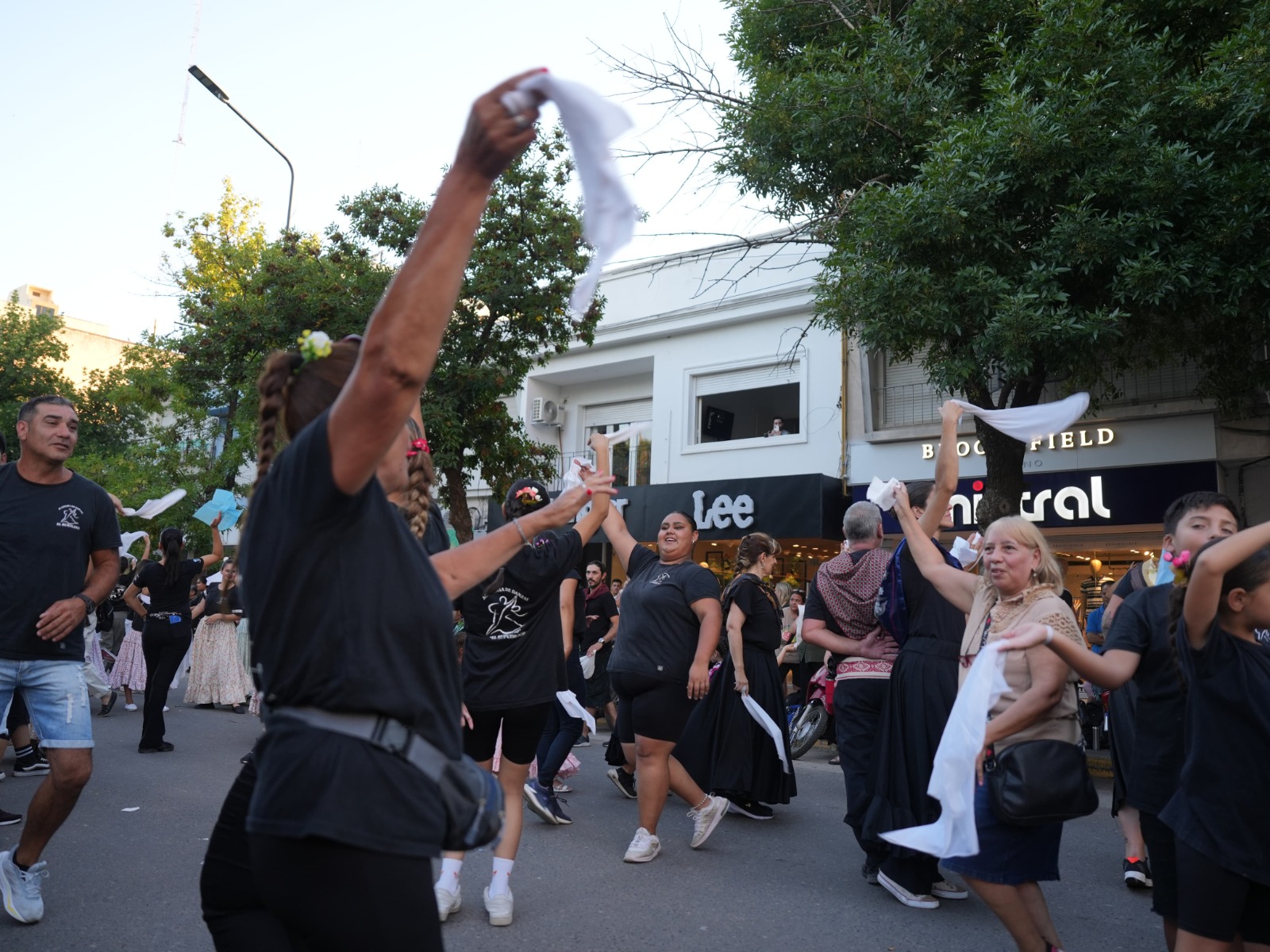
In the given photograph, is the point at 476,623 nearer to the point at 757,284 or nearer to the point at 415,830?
the point at 415,830

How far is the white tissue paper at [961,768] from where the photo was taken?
2.86 meters

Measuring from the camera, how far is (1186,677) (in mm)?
3125

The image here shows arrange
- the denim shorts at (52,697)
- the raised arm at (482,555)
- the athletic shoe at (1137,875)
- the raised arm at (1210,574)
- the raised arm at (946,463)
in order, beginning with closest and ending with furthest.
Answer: the raised arm at (482,555) < the raised arm at (1210,574) < the raised arm at (946,463) < the denim shorts at (52,697) < the athletic shoe at (1137,875)

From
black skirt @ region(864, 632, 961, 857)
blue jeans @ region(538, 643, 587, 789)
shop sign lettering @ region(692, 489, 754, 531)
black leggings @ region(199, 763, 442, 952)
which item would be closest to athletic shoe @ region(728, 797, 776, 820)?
blue jeans @ region(538, 643, 587, 789)

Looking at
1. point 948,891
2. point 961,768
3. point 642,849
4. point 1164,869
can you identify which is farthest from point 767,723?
point 961,768

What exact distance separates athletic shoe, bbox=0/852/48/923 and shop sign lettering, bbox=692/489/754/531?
1269cm

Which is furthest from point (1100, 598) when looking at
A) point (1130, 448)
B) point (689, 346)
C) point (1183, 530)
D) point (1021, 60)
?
point (1183, 530)

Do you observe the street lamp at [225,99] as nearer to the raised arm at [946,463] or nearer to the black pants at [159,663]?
the black pants at [159,663]

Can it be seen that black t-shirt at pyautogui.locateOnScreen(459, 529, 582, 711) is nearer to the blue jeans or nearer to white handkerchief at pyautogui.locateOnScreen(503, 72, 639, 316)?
the blue jeans

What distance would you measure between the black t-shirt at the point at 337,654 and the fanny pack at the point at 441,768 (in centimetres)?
1

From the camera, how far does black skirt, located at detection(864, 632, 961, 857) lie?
5.00 metres

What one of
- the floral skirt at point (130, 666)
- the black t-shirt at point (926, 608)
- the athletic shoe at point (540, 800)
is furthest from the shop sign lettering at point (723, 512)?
the black t-shirt at point (926, 608)

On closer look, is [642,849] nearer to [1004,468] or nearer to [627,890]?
[627,890]

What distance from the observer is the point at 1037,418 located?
4.06 meters
